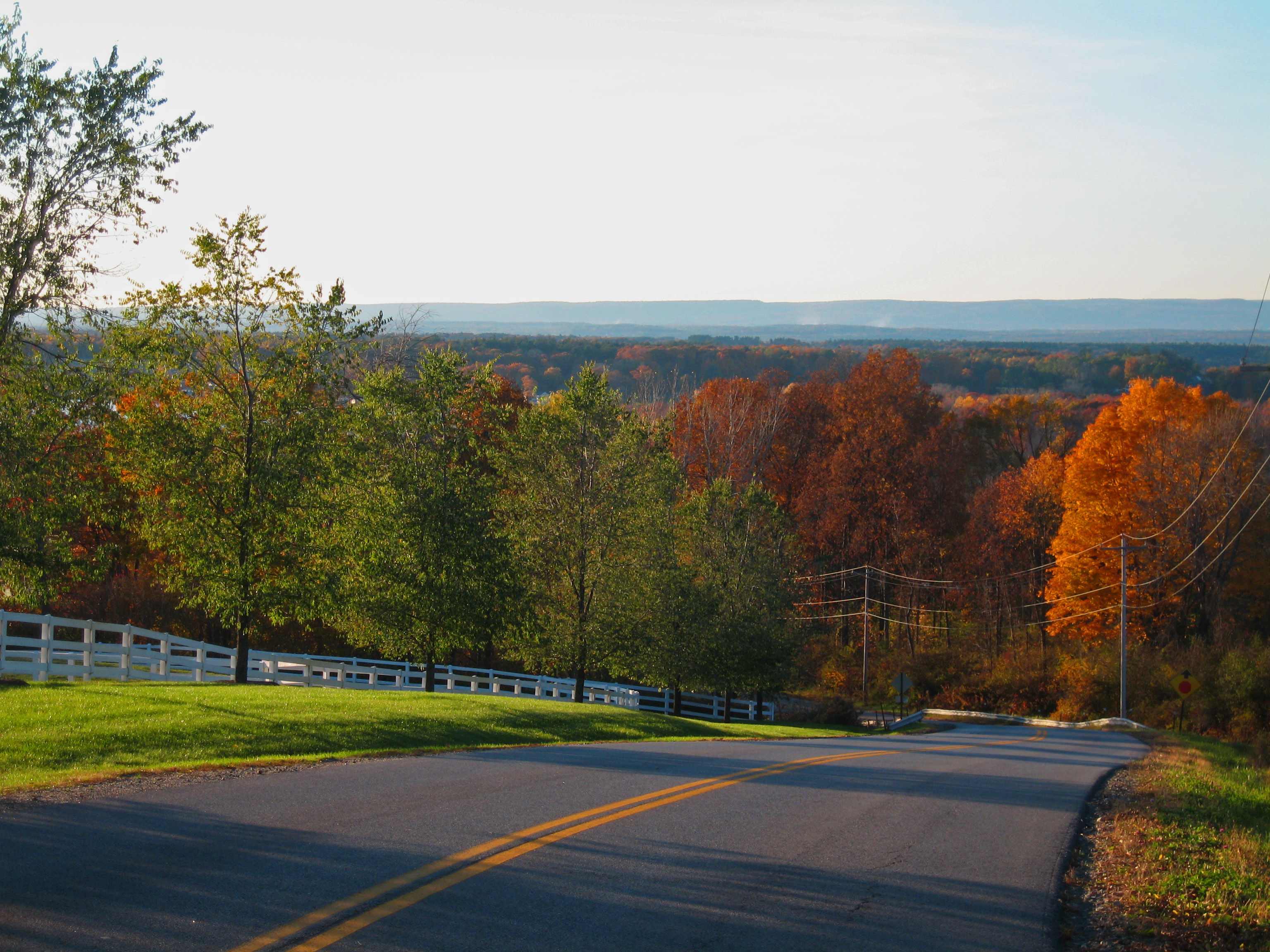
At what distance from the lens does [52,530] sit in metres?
18.7

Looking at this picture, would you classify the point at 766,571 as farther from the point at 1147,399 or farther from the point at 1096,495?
the point at 1147,399

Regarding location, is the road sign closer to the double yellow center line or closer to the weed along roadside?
the weed along roadside

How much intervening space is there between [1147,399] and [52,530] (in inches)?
1770

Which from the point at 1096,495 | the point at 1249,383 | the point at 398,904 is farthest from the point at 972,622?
the point at 398,904

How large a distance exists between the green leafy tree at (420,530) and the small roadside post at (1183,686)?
26829 millimetres

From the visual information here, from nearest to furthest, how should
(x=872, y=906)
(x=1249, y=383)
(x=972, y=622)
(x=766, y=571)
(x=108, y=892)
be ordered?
(x=108, y=892), (x=872, y=906), (x=766, y=571), (x=972, y=622), (x=1249, y=383)

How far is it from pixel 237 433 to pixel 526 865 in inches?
665

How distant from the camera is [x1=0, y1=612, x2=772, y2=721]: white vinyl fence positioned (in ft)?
69.5

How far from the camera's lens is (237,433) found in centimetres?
2209

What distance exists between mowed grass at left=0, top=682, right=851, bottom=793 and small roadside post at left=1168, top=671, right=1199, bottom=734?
2628 centimetres

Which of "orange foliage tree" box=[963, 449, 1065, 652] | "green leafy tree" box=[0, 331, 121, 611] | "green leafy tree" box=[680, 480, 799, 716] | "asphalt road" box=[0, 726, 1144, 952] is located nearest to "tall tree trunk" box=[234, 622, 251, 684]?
"green leafy tree" box=[0, 331, 121, 611]

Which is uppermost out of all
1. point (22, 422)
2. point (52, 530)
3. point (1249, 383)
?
point (1249, 383)

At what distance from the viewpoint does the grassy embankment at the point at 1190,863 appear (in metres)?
6.90

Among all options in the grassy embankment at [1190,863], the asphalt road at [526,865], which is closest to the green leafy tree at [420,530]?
the asphalt road at [526,865]
